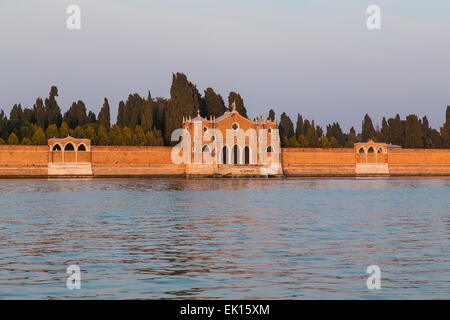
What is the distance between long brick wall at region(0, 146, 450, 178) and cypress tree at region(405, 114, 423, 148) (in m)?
2.25

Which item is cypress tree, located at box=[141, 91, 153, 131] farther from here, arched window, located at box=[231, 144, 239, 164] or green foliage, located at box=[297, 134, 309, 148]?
green foliage, located at box=[297, 134, 309, 148]

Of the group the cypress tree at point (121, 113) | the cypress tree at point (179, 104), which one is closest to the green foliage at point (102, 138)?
the cypress tree at point (179, 104)

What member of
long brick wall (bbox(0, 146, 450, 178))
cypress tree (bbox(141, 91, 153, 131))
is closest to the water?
long brick wall (bbox(0, 146, 450, 178))

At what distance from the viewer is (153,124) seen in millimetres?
75438

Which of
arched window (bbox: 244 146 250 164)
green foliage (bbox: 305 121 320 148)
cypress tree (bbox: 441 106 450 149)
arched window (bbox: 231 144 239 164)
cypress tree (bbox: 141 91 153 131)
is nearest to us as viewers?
arched window (bbox: 231 144 239 164)

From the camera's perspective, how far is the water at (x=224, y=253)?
9.55 metres

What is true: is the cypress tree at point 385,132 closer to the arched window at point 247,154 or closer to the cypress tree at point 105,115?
the arched window at point 247,154

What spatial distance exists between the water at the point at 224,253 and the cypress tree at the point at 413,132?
57932 mm

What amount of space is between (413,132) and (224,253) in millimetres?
71417

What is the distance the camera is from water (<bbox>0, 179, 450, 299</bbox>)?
955 cm
